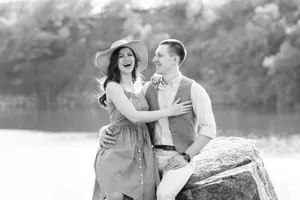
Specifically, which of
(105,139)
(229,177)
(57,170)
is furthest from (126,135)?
(57,170)

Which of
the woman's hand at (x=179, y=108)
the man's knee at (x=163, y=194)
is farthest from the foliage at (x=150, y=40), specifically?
the man's knee at (x=163, y=194)

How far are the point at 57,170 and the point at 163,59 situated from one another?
5958 millimetres

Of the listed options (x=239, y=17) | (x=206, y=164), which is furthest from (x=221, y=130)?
(x=239, y=17)

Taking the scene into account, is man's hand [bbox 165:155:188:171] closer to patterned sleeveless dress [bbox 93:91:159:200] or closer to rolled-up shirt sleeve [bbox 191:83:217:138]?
patterned sleeveless dress [bbox 93:91:159:200]

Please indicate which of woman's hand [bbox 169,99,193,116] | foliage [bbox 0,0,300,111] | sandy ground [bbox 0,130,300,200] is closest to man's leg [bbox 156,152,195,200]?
woman's hand [bbox 169,99,193,116]

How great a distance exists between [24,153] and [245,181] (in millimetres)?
9465

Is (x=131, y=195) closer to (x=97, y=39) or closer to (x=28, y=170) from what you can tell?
(x=28, y=170)

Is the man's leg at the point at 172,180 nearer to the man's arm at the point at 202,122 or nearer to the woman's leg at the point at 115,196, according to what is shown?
the man's arm at the point at 202,122

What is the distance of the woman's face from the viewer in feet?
10.5

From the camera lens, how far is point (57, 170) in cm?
849

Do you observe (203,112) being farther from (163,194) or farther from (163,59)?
(163,194)

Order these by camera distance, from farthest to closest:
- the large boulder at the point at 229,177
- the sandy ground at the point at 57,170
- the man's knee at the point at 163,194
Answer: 1. the sandy ground at the point at 57,170
2. the large boulder at the point at 229,177
3. the man's knee at the point at 163,194

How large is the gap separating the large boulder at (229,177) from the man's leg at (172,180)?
146 mm

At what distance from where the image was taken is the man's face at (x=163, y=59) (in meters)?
3.09
